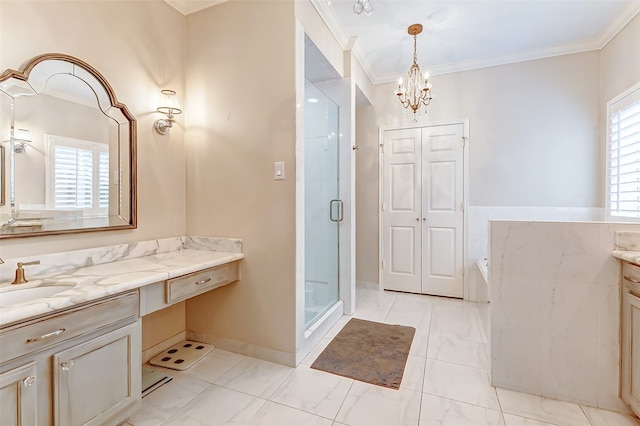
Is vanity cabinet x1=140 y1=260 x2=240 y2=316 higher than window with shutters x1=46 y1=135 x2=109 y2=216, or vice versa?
window with shutters x1=46 y1=135 x2=109 y2=216

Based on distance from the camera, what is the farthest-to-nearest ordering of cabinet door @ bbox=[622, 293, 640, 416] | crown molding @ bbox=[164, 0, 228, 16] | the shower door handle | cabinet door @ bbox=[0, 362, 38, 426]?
the shower door handle, crown molding @ bbox=[164, 0, 228, 16], cabinet door @ bbox=[622, 293, 640, 416], cabinet door @ bbox=[0, 362, 38, 426]

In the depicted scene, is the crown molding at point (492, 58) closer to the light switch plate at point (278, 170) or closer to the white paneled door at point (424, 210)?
the white paneled door at point (424, 210)

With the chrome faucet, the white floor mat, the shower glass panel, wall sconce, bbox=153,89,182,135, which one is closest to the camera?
the chrome faucet

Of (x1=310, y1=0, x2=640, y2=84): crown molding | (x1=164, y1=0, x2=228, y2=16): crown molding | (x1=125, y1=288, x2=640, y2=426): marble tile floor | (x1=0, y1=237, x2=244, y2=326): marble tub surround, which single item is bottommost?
(x1=125, y1=288, x2=640, y2=426): marble tile floor

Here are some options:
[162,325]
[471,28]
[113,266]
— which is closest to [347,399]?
[162,325]

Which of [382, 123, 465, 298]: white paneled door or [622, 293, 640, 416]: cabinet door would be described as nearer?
[622, 293, 640, 416]: cabinet door

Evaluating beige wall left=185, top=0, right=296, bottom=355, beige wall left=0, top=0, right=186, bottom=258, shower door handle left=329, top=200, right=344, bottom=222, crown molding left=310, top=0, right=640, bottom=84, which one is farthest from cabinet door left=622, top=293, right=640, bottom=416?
beige wall left=0, top=0, right=186, bottom=258

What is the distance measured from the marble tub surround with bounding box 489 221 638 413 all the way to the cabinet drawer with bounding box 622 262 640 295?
34 millimetres

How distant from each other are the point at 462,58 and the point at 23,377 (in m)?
4.29

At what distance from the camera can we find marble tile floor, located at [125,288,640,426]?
1.56 m

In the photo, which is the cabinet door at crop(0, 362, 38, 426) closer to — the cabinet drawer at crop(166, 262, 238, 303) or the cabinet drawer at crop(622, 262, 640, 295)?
the cabinet drawer at crop(166, 262, 238, 303)

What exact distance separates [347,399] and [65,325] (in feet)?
4.82

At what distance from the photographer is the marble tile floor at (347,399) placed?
156cm

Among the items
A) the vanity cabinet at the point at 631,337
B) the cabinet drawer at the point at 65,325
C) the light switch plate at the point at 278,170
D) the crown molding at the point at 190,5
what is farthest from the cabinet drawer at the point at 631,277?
the crown molding at the point at 190,5
